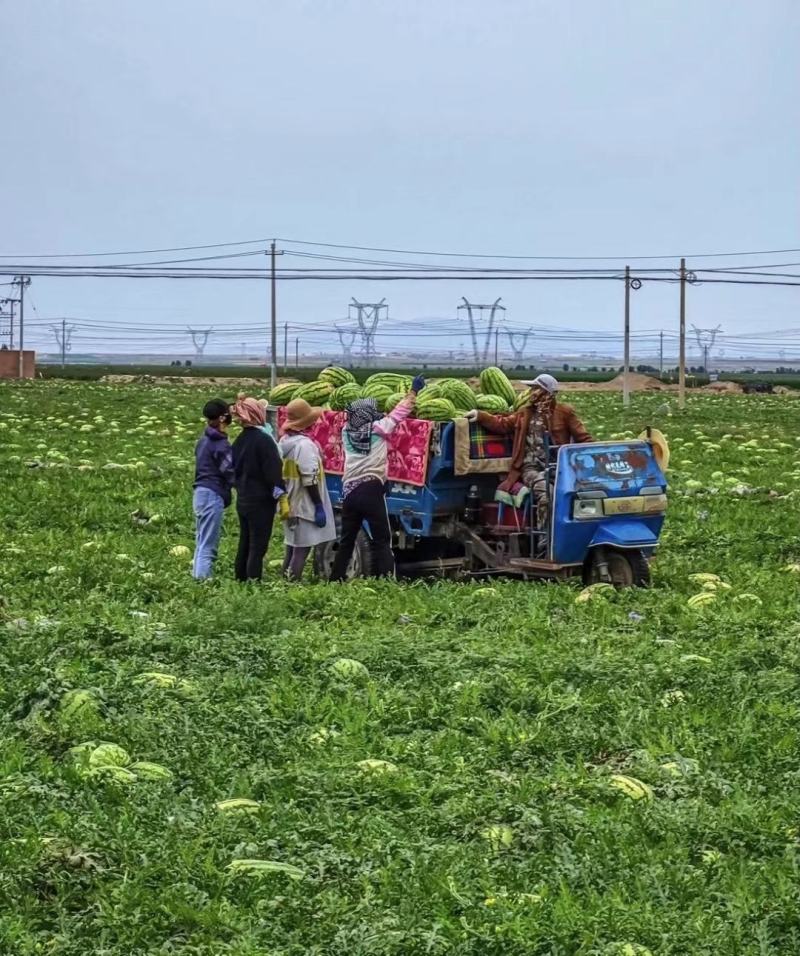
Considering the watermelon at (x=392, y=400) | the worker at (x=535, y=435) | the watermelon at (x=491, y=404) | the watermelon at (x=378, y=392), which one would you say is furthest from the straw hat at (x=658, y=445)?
the watermelon at (x=378, y=392)

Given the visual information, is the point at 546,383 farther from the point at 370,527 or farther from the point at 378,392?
the point at 378,392

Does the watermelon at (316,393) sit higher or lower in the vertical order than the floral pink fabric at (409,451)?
higher

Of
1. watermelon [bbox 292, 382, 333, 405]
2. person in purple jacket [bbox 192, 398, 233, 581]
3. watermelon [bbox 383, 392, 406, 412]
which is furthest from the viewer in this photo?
watermelon [bbox 292, 382, 333, 405]

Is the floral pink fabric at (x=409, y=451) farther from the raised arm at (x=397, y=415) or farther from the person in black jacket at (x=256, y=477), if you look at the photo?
the person in black jacket at (x=256, y=477)

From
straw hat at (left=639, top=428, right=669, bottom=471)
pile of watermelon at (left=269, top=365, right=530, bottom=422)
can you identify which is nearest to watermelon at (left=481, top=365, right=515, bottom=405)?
pile of watermelon at (left=269, top=365, right=530, bottom=422)

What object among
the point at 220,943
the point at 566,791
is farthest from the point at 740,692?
the point at 220,943

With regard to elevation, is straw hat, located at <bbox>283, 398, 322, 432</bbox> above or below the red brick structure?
below

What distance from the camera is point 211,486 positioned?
43.7 feet

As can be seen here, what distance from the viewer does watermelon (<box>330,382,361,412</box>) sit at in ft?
48.2

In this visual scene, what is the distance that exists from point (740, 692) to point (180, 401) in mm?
42638

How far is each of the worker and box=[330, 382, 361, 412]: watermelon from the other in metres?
2.21

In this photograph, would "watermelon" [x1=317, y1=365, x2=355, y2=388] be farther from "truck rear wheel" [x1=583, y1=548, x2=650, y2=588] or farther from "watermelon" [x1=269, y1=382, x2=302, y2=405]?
"truck rear wheel" [x1=583, y1=548, x2=650, y2=588]

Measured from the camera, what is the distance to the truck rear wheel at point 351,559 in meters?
13.3

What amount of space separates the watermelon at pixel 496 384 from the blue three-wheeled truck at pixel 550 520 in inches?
46.1
